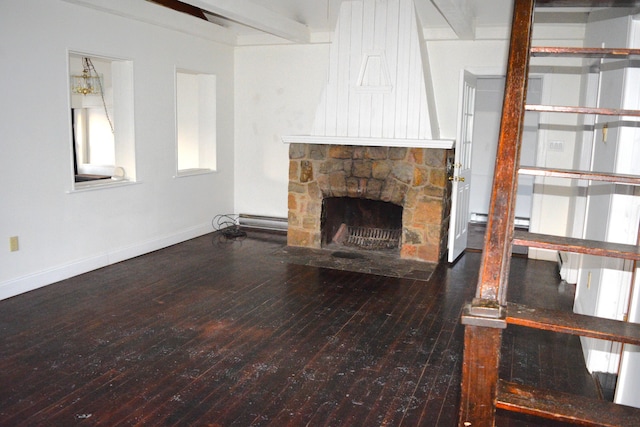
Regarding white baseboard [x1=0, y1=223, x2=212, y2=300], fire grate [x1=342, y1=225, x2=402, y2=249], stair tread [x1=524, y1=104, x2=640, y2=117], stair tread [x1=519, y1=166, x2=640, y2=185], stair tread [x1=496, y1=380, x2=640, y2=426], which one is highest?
stair tread [x1=524, y1=104, x2=640, y2=117]

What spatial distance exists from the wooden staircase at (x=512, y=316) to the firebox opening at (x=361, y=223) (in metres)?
4.39

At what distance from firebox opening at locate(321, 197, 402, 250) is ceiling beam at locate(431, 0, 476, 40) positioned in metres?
1.95

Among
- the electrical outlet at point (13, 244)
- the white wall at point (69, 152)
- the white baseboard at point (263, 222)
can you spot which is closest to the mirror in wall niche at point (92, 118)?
the white wall at point (69, 152)

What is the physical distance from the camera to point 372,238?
6.25 meters

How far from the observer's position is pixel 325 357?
132 inches

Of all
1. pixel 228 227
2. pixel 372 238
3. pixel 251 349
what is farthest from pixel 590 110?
pixel 228 227

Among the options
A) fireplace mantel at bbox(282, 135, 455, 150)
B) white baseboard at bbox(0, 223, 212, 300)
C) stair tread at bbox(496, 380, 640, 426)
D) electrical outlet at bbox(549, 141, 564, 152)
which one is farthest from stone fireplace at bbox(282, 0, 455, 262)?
stair tread at bbox(496, 380, 640, 426)

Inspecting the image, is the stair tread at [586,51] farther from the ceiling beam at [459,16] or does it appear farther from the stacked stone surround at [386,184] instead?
the stacked stone surround at [386,184]

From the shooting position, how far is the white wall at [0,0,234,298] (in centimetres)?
418

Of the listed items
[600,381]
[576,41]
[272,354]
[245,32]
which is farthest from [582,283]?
[245,32]

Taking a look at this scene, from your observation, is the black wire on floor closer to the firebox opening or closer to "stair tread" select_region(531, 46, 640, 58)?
the firebox opening

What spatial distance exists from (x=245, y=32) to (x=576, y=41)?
367 centimetres

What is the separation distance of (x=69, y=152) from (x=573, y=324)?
4297 mm

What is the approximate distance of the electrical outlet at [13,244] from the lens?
4.22 metres
